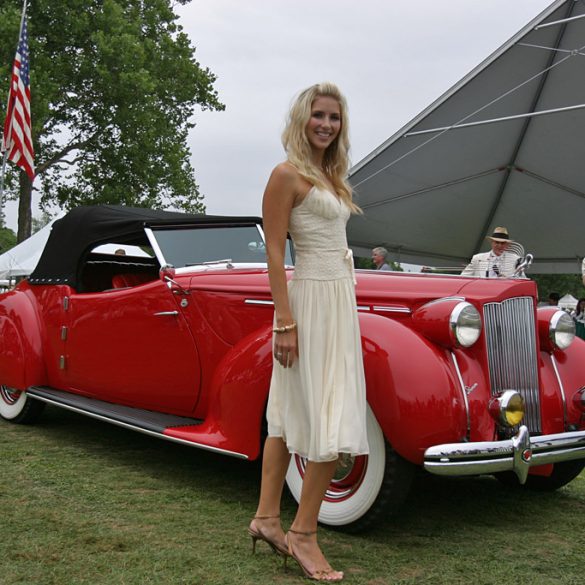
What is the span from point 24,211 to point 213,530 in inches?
763

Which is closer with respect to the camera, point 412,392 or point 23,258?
point 412,392

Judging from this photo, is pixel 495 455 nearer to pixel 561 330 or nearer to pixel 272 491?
pixel 272 491

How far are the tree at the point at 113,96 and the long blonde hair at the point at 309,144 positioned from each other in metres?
18.2

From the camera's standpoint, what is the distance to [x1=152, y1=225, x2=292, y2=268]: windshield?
4.69 m

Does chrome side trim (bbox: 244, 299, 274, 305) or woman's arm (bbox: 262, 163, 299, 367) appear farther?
chrome side trim (bbox: 244, 299, 274, 305)

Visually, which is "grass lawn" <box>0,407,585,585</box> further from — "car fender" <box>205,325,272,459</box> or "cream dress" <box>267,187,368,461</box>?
"cream dress" <box>267,187,368,461</box>

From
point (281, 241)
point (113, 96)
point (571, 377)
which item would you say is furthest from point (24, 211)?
point (281, 241)

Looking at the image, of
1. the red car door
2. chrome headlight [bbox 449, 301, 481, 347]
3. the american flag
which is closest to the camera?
chrome headlight [bbox 449, 301, 481, 347]

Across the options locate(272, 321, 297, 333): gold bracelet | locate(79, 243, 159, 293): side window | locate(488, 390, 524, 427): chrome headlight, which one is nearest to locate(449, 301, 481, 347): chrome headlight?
locate(488, 390, 524, 427): chrome headlight

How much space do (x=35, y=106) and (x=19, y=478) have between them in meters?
16.9

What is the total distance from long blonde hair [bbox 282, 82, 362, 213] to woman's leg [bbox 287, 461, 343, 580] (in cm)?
100

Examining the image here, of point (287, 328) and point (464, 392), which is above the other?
point (287, 328)

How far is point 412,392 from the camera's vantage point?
2.98m

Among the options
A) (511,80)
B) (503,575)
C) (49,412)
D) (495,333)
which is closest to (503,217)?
(511,80)
